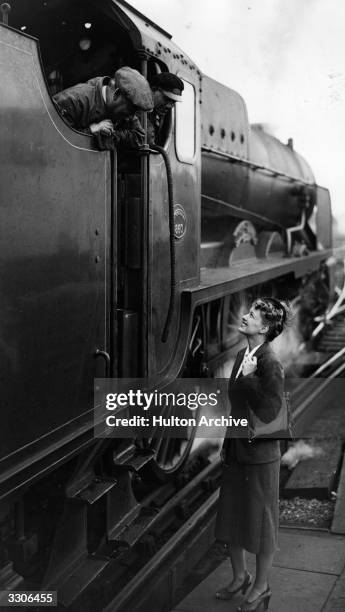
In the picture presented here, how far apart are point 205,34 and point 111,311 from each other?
475cm

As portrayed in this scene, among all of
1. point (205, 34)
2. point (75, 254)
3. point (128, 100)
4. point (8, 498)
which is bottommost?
point (8, 498)

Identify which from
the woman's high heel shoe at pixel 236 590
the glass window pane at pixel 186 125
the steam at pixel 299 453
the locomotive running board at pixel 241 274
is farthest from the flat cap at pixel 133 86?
the steam at pixel 299 453

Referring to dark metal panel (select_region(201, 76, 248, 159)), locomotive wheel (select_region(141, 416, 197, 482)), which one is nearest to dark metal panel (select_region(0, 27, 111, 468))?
locomotive wheel (select_region(141, 416, 197, 482))

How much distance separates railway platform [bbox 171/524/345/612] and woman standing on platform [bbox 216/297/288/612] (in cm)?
14

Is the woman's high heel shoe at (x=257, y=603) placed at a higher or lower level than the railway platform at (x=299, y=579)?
higher

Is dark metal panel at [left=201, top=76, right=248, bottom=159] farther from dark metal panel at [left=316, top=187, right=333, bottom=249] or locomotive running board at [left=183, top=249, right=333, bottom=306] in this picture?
dark metal panel at [left=316, top=187, right=333, bottom=249]

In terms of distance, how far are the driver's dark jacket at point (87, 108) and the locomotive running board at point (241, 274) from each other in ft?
3.14

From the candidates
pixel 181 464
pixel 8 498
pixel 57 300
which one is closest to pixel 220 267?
pixel 181 464

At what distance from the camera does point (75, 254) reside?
7.94 ft

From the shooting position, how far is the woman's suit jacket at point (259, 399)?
2.68 m

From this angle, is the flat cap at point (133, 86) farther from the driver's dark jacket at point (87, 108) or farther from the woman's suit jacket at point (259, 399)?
the woman's suit jacket at point (259, 399)

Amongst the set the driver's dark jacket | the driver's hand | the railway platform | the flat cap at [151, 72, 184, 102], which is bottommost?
the railway platform

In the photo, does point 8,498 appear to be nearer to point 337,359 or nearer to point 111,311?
point 111,311

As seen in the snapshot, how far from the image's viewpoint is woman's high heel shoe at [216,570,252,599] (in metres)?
2.89
